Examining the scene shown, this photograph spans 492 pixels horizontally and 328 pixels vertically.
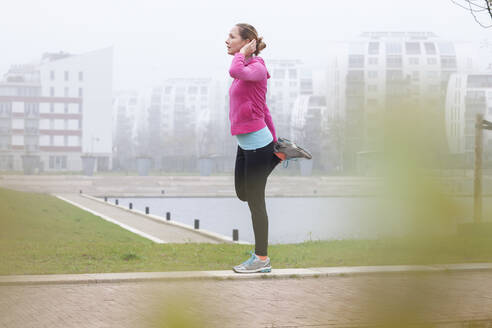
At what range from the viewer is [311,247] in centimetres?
812

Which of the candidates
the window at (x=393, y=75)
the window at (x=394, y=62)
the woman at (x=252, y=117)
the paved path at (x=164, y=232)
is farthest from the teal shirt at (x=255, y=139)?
the paved path at (x=164, y=232)

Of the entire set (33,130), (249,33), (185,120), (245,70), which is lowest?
(245,70)

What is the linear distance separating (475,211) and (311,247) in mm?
7347

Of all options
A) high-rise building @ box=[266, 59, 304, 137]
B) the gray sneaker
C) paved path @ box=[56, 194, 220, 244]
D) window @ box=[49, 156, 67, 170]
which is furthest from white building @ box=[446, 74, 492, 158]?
high-rise building @ box=[266, 59, 304, 137]

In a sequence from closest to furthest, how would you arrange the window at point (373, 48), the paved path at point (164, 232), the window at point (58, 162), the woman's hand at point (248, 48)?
the window at point (373, 48) < the woman's hand at point (248, 48) < the paved path at point (164, 232) < the window at point (58, 162)

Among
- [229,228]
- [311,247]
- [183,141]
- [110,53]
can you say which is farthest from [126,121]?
[311,247]

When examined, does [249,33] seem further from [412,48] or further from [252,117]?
[412,48]

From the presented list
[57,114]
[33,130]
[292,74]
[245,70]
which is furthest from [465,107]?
[292,74]

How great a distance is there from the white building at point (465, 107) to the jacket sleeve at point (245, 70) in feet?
10.6

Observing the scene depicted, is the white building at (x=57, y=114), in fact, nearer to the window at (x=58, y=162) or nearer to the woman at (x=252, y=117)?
the window at (x=58, y=162)

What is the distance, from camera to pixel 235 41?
181 inches

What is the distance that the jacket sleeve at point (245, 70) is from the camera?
14.3ft

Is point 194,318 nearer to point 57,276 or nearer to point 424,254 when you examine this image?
point 424,254

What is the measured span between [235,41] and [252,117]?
0.51 metres
